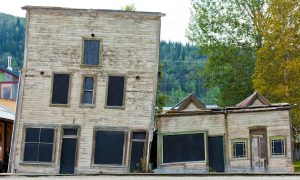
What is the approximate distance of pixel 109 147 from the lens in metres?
30.8

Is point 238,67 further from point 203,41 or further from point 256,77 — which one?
point 256,77

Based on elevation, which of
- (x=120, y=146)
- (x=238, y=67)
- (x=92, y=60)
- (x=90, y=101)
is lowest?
(x=120, y=146)

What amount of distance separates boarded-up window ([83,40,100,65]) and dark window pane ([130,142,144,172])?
5.32m

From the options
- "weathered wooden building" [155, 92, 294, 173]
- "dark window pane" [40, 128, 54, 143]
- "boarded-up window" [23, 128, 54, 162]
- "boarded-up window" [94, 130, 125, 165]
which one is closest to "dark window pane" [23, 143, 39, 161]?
"boarded-up window" [23, 128, 54, 162]

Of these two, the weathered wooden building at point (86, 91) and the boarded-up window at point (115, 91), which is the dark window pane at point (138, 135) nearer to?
the weathered wooden building at point (86, 91)

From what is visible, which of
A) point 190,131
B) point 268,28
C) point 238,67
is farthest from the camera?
point 238,67

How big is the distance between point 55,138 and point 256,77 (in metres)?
16.0

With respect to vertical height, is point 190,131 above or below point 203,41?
below

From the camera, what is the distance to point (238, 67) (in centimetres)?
4909

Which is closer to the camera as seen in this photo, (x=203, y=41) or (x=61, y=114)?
(x=61, y=114)

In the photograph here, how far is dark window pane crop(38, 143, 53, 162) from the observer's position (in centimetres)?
3064

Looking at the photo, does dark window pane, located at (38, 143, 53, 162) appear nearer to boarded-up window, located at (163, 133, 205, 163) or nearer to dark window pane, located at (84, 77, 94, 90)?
dark window pane, located at (84, 77, 94, 90)

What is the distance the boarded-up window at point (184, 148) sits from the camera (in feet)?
97.7

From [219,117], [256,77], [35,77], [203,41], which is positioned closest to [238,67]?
[203,41]
